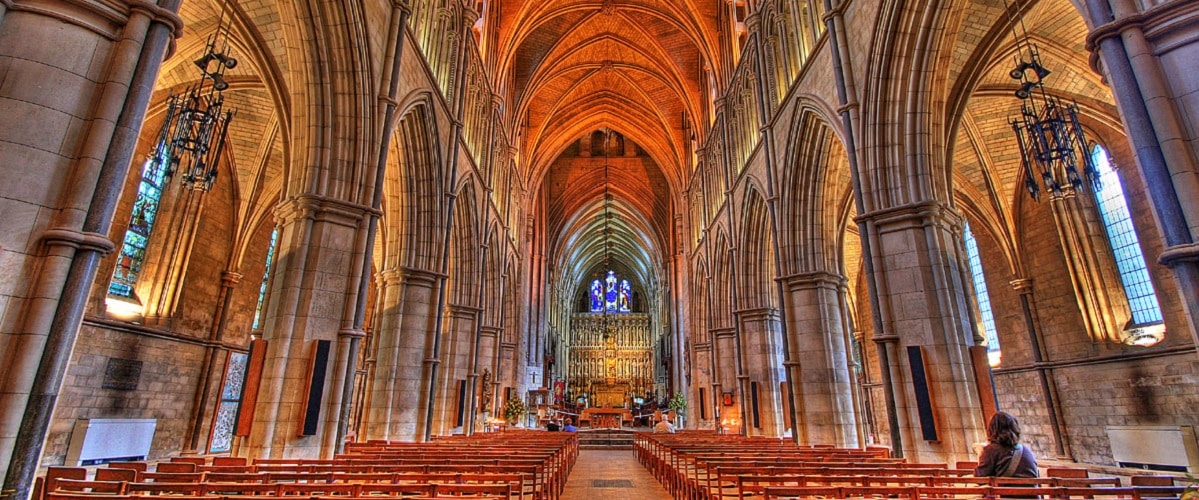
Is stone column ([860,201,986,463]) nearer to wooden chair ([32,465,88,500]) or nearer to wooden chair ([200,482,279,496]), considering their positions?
wooden chair ([200,482,279,496])

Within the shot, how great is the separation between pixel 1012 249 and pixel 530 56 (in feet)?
66.1

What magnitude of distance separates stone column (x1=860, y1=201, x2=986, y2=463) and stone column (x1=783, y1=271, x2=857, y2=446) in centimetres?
389

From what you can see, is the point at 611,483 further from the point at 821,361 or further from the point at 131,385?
the point at 131,385

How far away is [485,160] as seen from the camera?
1912 cm

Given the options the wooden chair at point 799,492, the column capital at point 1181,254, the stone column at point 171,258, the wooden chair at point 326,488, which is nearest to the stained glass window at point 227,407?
the stone column at point 171,258

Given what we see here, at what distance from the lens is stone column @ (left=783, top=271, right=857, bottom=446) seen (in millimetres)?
12102

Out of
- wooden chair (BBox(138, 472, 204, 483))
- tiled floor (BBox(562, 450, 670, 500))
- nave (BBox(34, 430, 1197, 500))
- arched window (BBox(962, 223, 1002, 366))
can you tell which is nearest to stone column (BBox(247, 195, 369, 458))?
nave (BBox(34, 430, 1197, 500))

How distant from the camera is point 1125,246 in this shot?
13.2 m

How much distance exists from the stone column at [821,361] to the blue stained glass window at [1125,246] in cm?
702

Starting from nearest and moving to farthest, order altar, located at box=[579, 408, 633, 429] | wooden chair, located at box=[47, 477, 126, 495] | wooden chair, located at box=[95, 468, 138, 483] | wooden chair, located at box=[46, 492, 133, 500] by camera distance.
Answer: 1. wooden chair, located at box=[46, 492, 133, 500]
2. wooden chair, located at box=[47, 477, 126, 495]
3. wooden chair, located at box=[95, 468, 138, 483]
4. altar, located at box=[579, 408, 633, 429]

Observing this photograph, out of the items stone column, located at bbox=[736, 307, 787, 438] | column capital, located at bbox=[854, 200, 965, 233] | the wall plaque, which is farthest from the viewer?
stone column, located at bbox=[736, 307, 787, 438]

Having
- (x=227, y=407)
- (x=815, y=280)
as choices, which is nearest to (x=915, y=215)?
(x=815, y=280)

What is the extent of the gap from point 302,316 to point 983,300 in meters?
19.8

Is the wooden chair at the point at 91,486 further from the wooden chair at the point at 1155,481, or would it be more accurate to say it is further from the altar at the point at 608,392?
the altar at the point at 608,392
